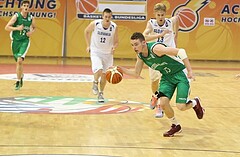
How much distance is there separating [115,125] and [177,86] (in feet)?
4.14

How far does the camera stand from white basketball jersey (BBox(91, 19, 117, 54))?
1132cm

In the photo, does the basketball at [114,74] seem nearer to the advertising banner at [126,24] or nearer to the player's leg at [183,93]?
the player's leg at [183,93]

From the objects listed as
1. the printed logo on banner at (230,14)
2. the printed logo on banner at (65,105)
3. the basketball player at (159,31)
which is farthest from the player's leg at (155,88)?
the printed logo on banner at (230,14)

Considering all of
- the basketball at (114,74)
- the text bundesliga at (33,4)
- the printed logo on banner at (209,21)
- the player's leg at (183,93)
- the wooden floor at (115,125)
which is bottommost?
the wooden floor at (115,125)

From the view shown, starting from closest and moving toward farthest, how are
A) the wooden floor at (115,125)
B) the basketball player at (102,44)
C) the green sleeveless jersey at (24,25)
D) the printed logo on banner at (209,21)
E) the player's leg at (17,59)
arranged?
the wooden floor at (115,125)
the basketball player at (102,44)
the player's leg at (17,59)
the green sleeveless jersey at (24,25)
the printed logo on banner at (209,21)

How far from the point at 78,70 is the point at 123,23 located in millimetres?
5473

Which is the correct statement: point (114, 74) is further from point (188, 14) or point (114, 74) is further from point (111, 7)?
point (188, 14)

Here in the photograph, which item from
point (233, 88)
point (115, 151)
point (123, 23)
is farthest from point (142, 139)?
point (123, 23)

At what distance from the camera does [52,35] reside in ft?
75.7

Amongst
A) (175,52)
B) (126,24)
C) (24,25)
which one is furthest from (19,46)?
(126,24)

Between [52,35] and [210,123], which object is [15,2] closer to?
[52,35]

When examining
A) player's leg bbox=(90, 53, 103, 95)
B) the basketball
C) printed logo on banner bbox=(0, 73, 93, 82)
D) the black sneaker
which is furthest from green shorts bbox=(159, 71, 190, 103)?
printed logo on banner bbox=(0, 73, 93, 82)

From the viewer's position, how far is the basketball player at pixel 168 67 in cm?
758

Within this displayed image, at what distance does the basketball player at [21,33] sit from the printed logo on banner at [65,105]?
157 centimetres
